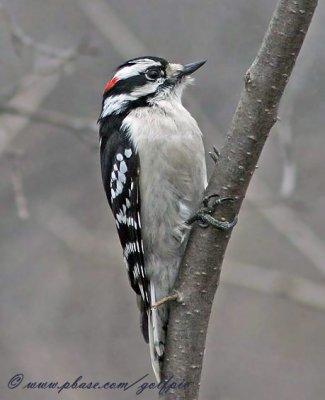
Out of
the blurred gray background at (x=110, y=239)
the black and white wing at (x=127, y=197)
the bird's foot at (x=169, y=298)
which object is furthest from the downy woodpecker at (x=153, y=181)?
the blurred gray background at (x=110, y=239)

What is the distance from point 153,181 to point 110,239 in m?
3.33

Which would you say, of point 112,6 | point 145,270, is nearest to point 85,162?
point 112,6

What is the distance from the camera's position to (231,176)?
358 cm

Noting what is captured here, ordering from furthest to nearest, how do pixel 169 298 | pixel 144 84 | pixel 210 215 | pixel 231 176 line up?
pixel 144 84 < pixel 169 298 < pixel 210 215 < pixel 231 176

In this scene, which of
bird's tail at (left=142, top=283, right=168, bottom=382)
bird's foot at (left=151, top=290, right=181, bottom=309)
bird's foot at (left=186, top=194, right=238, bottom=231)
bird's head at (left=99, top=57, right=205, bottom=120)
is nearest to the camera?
bird's foot at (left=186, top=194, right=238, bottom=231)

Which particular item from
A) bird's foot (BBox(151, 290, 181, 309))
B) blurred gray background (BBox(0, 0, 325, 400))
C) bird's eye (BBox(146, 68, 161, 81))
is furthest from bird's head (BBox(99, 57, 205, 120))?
blurred gray background (BBox(0, 0, 325, 400))

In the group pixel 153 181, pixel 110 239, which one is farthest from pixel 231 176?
pixel 110 239

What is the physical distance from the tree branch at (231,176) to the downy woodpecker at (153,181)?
11.4 inches

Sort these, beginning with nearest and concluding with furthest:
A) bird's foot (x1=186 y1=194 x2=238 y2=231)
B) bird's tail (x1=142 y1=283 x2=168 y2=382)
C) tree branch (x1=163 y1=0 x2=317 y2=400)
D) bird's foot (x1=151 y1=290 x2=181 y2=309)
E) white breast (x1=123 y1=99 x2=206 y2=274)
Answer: tree branch (x1=163 y1=0 x2=317 y2=400)
bird's foot (x1=186 y1=194 x2=238 y2=231)
bird's foot (x1=151 y1=290 x2=181 y2=309)
bird's tail (x1=142 y1=283 x2=168 y2=382)
white breast (x1=123 y1=99 x2=206 y2=274)

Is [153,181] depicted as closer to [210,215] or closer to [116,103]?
[116,103]

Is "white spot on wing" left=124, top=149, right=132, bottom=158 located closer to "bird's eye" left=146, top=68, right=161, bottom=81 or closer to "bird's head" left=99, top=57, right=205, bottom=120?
"bird's head" left=99, top=57, right=205, bottom=120

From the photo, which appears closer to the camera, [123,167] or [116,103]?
[123,167]

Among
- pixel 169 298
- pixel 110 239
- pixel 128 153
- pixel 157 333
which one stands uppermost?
pixel 128 153

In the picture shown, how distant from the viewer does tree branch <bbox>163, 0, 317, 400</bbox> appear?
3279mm
